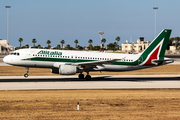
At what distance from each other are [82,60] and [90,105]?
1815 cm

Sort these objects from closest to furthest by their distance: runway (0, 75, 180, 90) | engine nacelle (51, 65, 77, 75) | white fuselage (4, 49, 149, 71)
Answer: runway (0, 75, 180, 90) → engine nacelle (51, 65, 77, 75) → white fuselage (4, 49, 149, 71)

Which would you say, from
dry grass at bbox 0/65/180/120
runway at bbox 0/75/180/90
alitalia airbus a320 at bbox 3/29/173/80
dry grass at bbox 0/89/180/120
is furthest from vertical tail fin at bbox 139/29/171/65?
dry grass at bbox 0/65/180/120

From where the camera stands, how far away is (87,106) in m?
20.3

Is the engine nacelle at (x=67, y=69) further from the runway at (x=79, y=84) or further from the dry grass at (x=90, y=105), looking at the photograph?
the dry grass at (x=90, y=105)

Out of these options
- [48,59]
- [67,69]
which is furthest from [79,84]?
[48,59]

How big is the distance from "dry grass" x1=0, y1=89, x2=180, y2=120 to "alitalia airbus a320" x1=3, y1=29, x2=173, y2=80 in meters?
10.2

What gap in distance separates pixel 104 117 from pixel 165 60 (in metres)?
25.1

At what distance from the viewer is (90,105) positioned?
20719 millimetres

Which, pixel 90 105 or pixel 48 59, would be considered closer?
pixel 90 105

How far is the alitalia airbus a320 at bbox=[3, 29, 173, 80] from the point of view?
37.2 meters

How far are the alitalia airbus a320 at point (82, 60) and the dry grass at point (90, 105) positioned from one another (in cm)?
1017

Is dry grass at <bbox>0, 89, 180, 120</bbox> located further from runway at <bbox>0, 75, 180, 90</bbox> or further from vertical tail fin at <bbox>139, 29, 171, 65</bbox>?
vertical tail fin at <bbox>139, 29, 171, 65</bbox>

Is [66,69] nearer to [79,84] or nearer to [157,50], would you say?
→ [79,84]

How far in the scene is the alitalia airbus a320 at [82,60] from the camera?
1467 inches
